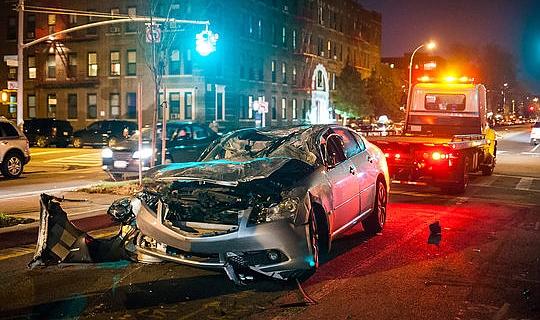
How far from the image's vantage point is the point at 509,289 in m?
6.60

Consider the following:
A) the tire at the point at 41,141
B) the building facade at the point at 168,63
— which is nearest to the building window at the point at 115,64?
the building facade at the point at 168,63

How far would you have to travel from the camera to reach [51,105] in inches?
1998

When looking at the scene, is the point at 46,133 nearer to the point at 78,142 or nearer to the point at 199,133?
the point at 78,142

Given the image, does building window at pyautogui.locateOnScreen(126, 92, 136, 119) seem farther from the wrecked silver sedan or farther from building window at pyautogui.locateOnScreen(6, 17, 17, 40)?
A: the wrecked silver sedan

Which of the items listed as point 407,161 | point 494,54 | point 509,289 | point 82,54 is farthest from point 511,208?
point 494,54

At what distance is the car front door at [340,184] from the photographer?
24.7 ft

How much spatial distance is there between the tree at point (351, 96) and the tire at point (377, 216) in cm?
5478

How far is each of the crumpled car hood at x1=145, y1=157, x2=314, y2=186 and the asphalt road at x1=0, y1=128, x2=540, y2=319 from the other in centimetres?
111

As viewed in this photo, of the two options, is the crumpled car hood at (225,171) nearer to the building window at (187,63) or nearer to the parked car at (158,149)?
the parked car at (158,149)

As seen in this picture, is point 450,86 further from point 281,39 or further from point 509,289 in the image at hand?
point 281,39

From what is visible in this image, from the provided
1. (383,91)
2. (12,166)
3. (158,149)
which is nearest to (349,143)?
(158,149)

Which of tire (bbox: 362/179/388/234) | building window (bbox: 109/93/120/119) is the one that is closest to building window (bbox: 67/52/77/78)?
building window (bbox: 109/93/120/119)

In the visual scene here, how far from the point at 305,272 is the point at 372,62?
2821 inches

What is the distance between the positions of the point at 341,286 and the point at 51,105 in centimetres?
4809
